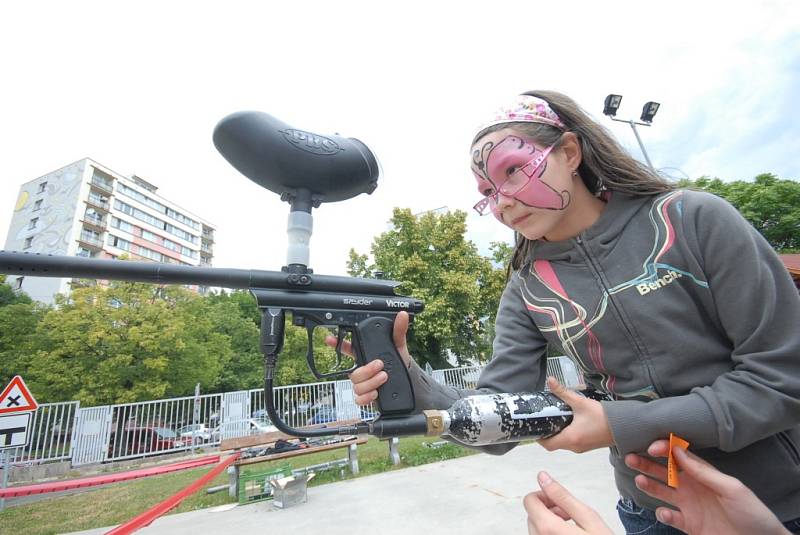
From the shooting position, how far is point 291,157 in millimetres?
1309

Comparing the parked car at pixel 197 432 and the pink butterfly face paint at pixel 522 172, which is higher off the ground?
the pink butterfly face paint at pixel 522 172

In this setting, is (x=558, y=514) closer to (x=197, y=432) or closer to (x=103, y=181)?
(x=197, y=432)

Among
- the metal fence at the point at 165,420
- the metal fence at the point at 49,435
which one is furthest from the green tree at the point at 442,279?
the metal fence at the point at 49,435

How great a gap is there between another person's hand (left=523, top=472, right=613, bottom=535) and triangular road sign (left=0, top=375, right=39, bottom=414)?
8284 mm

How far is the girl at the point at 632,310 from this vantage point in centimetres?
85

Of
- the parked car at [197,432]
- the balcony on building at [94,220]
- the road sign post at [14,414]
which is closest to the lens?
the road sign post at [14,414]

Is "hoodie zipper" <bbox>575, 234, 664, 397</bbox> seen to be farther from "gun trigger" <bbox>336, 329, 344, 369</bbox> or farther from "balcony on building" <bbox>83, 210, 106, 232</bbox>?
"balcony on building" <bbox>83, 210, 106, 232</bbox>

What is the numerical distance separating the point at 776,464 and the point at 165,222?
48622mm

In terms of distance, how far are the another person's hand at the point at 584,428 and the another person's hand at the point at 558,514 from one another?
11 cm

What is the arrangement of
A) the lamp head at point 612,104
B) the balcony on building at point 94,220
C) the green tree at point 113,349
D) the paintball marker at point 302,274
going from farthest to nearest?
the balcony on building at point 94,220 < the green tree at point 113,349 < the lamp head at point 612,104 < the paintball marker at point 302,274

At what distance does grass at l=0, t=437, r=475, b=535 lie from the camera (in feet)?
15.8

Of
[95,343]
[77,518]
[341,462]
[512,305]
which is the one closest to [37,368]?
[95,343]

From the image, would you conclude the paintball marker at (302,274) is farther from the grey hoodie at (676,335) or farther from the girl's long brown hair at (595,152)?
the girl's long brown hair at (595,152)

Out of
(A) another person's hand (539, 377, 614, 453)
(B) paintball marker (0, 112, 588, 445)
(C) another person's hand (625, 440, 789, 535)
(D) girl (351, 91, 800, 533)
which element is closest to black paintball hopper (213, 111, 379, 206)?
(B) paintball marker (0, 112, 588, 445)
